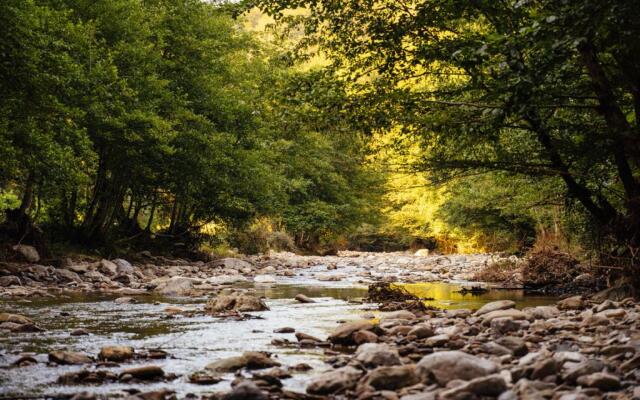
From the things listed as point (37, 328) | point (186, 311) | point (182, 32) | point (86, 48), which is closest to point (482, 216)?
point (182, 32)

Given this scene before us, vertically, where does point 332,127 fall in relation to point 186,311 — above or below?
above

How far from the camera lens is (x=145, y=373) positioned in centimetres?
461

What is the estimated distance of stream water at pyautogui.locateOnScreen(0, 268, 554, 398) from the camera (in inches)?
180

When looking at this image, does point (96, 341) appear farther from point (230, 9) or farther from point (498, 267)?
point (498, 267)

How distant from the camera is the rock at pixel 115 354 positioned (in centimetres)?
527

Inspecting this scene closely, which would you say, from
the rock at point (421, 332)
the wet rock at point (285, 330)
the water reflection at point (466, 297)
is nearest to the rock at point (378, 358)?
the rock at point (421, 332)

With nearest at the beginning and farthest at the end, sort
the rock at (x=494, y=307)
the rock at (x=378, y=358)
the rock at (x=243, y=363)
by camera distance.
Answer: the rock at (x=378, y=358) < the rock at (x=243, y=363) < the rock at (x=494, y=307)

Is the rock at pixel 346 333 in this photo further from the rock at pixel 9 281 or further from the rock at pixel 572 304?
the rock at pixel 9 281

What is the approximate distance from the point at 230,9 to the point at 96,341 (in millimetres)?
5646

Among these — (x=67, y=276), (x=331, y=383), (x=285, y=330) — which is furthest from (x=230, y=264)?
(x=331, y=383)

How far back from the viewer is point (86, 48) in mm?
14172

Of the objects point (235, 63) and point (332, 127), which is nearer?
point (332, 127)

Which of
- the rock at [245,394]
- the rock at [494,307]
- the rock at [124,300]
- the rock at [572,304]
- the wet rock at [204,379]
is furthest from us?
the rock at [124,300]

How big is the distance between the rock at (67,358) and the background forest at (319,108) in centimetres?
418
